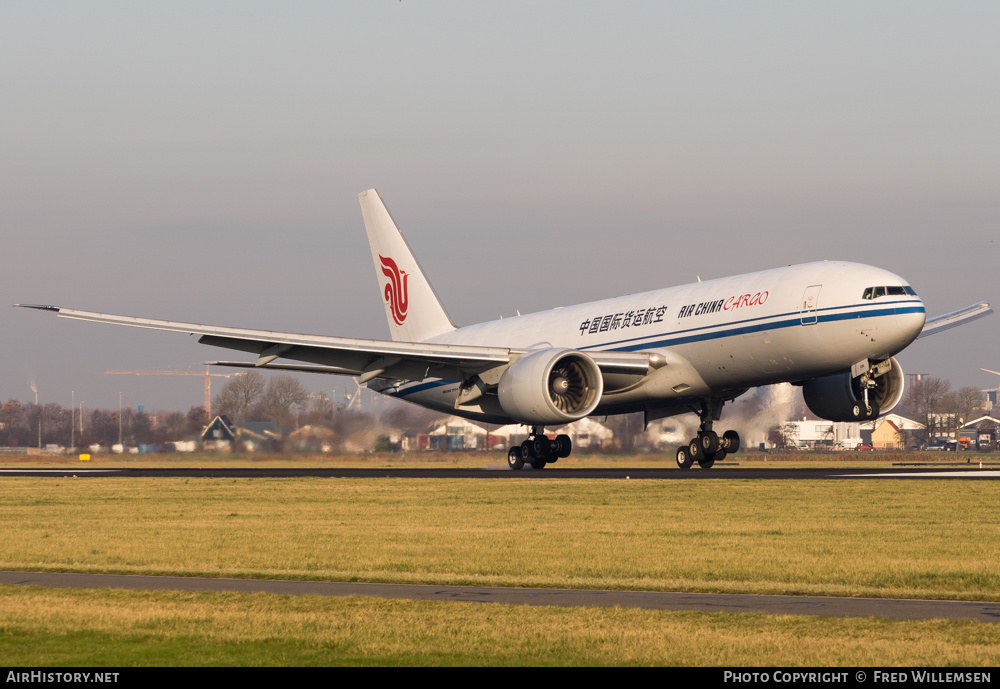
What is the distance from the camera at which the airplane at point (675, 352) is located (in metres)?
37.2

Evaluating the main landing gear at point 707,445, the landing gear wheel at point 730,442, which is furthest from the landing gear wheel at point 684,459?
the landing gear wheel at point 730,442

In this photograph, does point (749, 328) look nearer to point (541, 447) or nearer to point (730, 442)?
point (730, 442)

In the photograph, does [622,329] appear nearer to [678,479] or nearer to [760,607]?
[678,479]

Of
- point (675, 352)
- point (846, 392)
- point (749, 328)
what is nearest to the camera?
point (749, 328)

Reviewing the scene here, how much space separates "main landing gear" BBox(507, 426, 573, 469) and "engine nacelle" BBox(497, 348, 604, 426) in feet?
21.4

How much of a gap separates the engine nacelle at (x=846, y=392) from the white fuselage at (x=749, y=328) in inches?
139

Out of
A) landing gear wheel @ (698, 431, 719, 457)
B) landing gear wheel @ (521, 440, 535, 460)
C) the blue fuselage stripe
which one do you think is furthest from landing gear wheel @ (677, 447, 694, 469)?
landing gear wheel @ (521, 440, 535, 460)

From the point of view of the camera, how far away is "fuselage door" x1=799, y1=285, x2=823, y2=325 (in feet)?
122

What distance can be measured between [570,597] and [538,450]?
33.9 m

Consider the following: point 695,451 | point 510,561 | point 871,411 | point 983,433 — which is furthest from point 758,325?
point 983,433

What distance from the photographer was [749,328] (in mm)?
38625

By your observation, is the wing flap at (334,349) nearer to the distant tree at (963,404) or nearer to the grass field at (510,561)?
the grass field at (510,561)

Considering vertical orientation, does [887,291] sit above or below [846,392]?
above

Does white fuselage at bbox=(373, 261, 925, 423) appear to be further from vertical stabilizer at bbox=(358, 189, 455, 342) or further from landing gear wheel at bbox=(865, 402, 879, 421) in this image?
vertical stabilizer at bbox=(358, 189, 455, 342)
